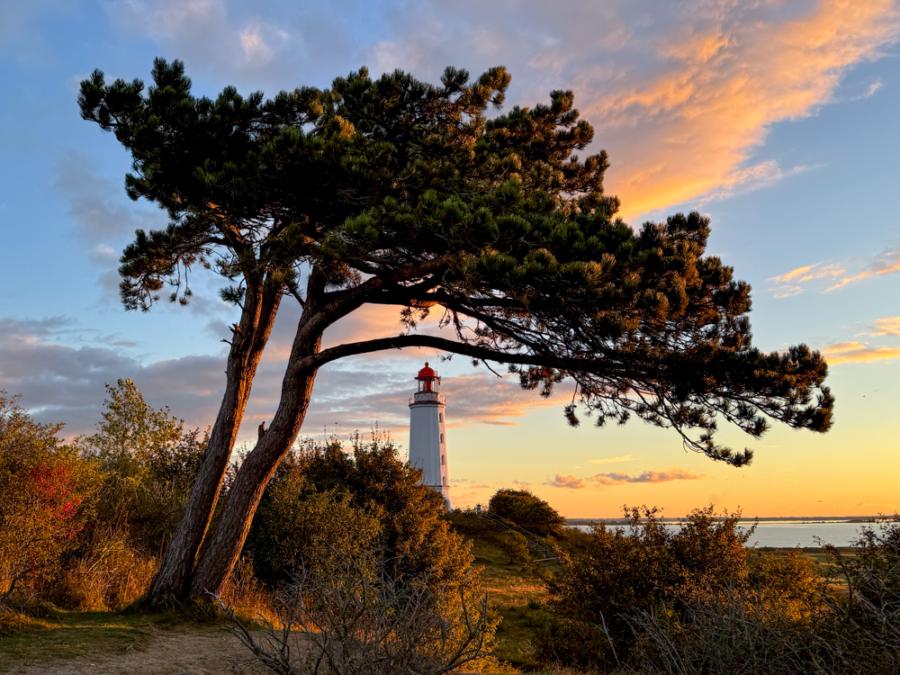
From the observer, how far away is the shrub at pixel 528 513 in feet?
128

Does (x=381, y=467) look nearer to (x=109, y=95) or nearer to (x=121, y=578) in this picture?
(x=121, y=578)

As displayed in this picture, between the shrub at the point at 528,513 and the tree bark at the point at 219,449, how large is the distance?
28.0 metres

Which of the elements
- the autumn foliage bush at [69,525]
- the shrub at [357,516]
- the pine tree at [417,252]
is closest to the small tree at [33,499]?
the autumn foliage bush at [69,525]

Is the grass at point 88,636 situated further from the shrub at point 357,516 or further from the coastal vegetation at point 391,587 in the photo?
the shrub at point 357,516

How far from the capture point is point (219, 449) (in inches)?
523

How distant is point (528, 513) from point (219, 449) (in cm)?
2848

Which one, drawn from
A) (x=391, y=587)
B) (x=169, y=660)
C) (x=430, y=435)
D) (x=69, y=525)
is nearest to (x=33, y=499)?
(x=69, y=525)

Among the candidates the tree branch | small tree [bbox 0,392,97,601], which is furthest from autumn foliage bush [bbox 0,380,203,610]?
the tree branch

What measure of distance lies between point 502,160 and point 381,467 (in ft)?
29.8

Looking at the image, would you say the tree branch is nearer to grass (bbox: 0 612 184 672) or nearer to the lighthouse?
grass (bbox: 0 612 184 672)

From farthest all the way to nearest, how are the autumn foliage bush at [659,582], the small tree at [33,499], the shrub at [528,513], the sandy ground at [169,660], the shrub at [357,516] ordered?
the shrub at [528,513], the shrub at [357,516], the small tree at [33,499], the autumn foliage bush at [659,582], the sandy ground at [169,660]

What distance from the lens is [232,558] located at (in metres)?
12.5

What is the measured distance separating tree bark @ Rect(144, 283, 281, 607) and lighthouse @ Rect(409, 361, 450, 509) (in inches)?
1061

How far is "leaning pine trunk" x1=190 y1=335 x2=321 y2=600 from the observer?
12.4 metres
